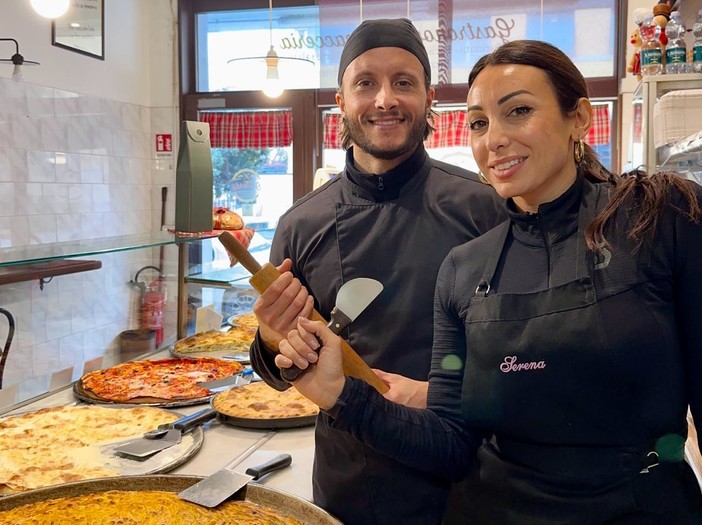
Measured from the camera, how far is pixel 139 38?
6.10 meters

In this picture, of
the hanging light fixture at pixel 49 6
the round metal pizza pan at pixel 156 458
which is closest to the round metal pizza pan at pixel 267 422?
the round metal pizza pan at pixel 156 458

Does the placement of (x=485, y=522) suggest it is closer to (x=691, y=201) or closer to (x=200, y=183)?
(x=691, y=201)

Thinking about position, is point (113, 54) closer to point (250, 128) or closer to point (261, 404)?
point (250, 128)

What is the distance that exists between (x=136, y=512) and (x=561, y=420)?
905 millimetres

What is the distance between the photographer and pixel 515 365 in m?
1.33

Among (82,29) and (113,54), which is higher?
(82,29)

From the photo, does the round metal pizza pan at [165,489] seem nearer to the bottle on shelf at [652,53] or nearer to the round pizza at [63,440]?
the round pizza at [63,440]

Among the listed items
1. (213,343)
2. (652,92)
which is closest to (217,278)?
(213,343)

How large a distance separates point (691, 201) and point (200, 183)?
1898 millimetres

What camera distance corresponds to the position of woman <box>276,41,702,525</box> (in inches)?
49.3

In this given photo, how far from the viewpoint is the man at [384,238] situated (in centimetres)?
163

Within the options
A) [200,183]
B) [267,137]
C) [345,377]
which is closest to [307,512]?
[345,377]

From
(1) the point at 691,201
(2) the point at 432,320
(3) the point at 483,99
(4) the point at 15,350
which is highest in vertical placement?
(3) the point at 483,99

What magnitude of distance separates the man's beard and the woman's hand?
0.56m
